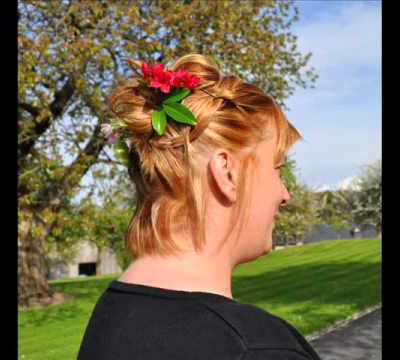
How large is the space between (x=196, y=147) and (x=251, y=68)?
531 inches

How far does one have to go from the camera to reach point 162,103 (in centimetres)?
159

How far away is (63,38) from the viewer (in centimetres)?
1302

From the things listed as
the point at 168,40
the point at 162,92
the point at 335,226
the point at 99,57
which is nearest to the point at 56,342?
the point at 99,57

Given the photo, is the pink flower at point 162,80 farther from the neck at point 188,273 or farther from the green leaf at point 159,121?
the neck at point 188,273

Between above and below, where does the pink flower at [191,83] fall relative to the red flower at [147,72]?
below

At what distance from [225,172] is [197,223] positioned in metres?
0.14

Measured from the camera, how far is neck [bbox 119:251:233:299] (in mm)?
1343

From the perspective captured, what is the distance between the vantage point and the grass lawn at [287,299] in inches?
405

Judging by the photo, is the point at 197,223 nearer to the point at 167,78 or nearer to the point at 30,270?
the point at 167,78

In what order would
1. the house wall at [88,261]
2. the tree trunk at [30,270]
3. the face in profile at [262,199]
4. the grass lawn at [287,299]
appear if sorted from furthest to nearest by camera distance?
1. the house wall at [88,261]
2. the tree trunk at [30,270]
3. the grass lawn at [287,299]
4. the face in profile at [262,199]

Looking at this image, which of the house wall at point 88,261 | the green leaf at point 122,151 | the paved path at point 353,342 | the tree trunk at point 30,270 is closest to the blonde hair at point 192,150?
the green leaf at point 122,151

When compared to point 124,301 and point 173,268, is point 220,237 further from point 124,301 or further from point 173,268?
point 124,301

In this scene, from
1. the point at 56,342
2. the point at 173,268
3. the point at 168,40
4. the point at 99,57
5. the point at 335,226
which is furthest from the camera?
the point at 335,226
